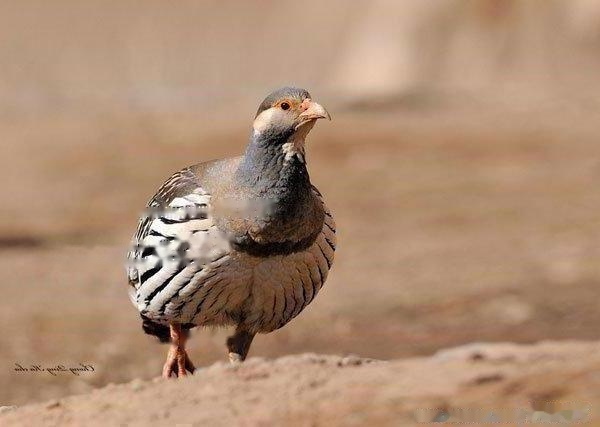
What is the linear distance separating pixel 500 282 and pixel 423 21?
1980cm

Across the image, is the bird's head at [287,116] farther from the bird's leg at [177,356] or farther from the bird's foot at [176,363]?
the bird's foot at [176,363]

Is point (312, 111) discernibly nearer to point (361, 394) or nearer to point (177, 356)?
point (177, 356)

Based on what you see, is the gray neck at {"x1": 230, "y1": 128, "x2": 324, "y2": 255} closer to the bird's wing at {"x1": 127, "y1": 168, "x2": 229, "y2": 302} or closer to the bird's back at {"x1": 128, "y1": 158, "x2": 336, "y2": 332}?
the bird's back at {"x1": 128, "y1": 158, "x2": 336, "y2": 332}

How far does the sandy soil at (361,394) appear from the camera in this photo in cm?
626

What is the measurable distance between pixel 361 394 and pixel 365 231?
14.7 metres

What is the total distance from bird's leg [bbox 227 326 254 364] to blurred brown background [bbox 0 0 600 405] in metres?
3.47

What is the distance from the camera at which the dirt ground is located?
14.6m

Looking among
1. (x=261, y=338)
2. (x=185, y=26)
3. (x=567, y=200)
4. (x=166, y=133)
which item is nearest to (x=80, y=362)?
(x=261, y=338)

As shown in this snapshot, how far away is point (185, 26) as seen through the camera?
4331 centimetres

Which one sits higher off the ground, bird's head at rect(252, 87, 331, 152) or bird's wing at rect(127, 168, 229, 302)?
bird's head at rect(252, 87, 331, 152)

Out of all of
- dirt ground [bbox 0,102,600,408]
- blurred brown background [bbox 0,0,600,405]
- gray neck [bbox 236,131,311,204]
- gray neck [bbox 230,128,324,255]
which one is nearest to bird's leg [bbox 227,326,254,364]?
gray neck [bbox 230,128,324,255]

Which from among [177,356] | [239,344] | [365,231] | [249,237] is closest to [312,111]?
[249,237]

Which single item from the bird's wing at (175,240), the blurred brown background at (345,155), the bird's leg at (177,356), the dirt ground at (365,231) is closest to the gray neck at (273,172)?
the bird's wing at (175,240)

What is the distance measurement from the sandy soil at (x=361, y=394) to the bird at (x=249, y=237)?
965 mm
